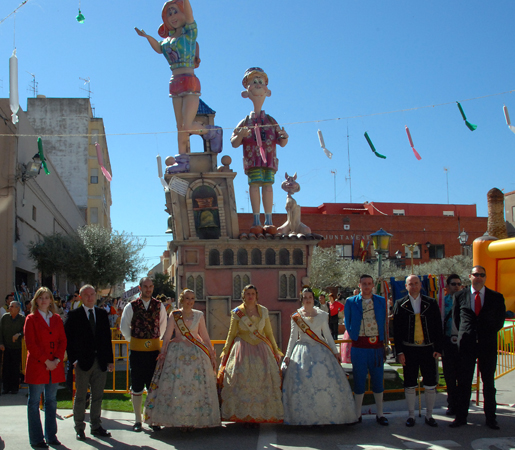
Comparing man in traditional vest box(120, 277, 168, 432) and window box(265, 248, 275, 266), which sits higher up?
window box(265, 248, 275, 266)

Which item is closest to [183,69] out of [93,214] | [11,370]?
[11,370]

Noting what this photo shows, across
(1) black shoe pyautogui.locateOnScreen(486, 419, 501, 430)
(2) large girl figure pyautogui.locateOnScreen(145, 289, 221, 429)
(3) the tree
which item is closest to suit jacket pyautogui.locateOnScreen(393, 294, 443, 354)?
(1) black shoe pyautogui.locateOnScreen(486, 419, 501, 430)

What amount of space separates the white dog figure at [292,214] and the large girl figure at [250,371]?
5593 millimetres

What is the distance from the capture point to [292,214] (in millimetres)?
12398

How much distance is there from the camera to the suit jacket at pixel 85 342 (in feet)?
20.8

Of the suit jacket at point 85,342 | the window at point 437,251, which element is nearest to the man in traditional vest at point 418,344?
the suit jacket at point 85,342

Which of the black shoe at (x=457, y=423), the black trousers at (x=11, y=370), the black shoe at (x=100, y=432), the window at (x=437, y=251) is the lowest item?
the black shoe at (x=457, y=423)

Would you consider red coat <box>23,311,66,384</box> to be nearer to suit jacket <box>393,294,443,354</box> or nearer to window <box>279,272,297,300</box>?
suit jacket <box>393,294,443,354</box>

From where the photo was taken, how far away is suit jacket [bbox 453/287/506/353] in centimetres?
660

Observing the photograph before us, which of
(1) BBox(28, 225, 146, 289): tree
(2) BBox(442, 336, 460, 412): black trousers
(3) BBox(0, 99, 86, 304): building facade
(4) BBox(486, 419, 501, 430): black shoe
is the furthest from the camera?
(1) BBox(28, 225, 146, 289): tree

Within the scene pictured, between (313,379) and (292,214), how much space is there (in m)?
6.33

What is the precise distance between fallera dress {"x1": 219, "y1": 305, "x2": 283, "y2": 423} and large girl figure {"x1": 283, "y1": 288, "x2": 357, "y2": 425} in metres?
0.17

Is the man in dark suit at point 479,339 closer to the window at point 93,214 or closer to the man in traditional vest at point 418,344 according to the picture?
the man in traditional vest at point 418,344

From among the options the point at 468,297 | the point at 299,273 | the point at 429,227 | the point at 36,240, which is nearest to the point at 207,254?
the point at 299,273
